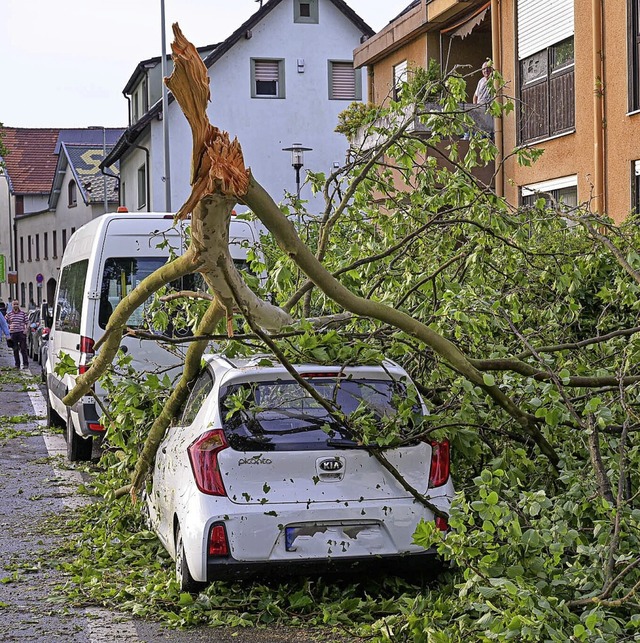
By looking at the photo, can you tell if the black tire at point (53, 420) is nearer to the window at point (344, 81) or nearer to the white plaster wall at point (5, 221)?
the window at point (344, 81)

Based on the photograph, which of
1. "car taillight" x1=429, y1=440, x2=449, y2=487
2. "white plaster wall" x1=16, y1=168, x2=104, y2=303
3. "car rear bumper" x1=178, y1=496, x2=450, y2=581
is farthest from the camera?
"white plaster wall" x1=16, y1=168, x2=104, y2=303

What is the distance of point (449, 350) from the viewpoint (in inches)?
267

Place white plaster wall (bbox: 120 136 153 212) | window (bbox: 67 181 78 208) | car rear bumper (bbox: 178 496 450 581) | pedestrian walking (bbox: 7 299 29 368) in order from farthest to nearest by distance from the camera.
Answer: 1. window (bbox: 67 181 78 208)
2. white plaster wall (bbox: 120 136 153 212)
3. pedestrian walking (bbox: 7 299 29 368)
4. car rear bumper (bbox: 178 496 450 581)

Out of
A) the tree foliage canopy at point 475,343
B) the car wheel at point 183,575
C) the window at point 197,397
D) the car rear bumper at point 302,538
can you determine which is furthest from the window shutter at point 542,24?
the car wheel at point 183,575

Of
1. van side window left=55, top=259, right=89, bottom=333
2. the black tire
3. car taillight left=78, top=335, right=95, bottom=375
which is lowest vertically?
the black tire

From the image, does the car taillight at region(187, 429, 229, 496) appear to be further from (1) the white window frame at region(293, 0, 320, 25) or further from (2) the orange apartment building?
(1) the white window frame at region(293, 0, 320, 25)

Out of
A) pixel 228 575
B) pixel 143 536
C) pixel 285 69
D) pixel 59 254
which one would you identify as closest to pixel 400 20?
pixel 285 69

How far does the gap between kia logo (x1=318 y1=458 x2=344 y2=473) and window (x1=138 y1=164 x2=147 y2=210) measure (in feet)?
127

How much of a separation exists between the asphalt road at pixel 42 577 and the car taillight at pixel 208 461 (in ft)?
2.60

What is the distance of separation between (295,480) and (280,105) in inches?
1429

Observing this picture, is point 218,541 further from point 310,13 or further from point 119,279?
point 310,13

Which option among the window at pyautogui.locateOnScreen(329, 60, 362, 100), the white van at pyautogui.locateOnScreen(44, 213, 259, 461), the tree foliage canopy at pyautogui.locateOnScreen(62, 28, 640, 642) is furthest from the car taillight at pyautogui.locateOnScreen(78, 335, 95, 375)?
the window at pyautogui.locateOnScreen(329, 60, 362, 100)

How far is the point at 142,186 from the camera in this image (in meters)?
45.3

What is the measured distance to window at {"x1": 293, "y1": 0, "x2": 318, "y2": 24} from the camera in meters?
41.0
